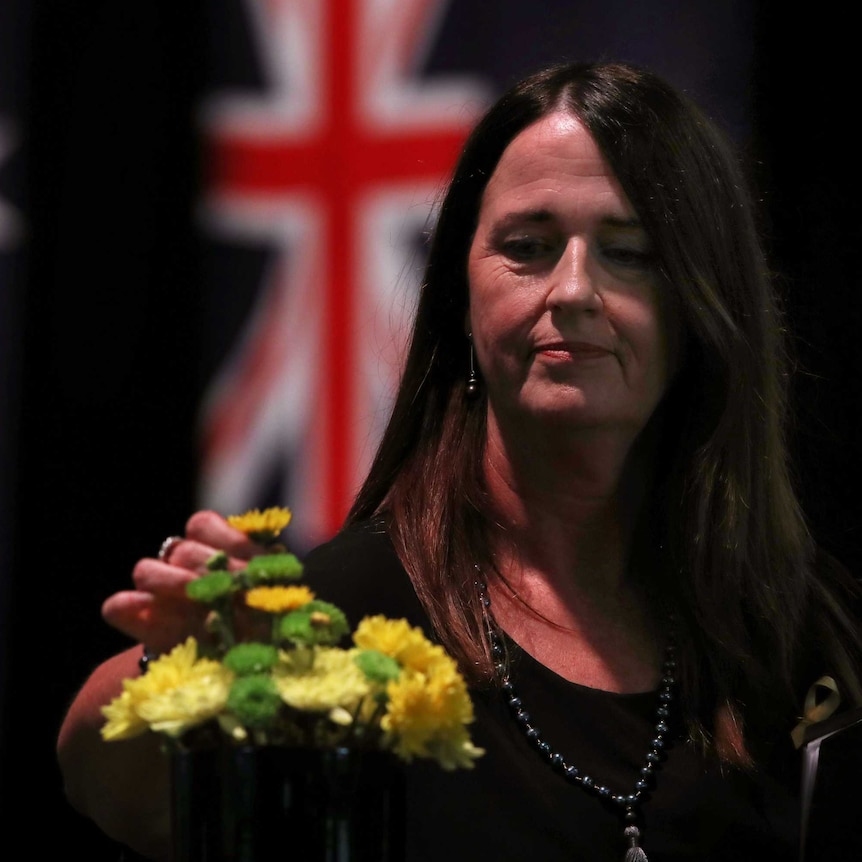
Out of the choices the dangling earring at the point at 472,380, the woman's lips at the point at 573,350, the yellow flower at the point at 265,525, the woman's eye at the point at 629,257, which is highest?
the woman's eye at the point at 629,257

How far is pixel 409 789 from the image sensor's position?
1.27 meters

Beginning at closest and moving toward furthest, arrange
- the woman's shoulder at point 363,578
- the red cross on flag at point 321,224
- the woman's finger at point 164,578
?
the woman's finger at point 164,578
the woman's shoulder at point 363,578
the red cross on flag at point 321,224

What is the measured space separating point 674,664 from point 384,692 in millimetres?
722

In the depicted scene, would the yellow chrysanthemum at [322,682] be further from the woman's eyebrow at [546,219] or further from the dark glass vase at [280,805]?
the woman's eyebrow at [546,219]

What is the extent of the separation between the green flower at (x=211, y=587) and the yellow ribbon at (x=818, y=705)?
80 centimetres

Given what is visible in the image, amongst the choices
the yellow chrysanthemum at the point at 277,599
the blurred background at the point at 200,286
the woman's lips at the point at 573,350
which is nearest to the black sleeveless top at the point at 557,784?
the woman's lips at the point at 573,350

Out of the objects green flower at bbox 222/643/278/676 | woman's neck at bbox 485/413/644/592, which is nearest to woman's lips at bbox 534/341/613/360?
woman's neck at bbox 485/413/644/592

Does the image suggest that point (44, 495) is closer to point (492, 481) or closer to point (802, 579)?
point (492, 481)

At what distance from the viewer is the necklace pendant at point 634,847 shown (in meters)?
1.29

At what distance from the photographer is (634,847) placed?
4.25 feet

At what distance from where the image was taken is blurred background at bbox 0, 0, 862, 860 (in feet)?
6.73

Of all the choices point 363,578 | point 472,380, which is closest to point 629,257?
point 472,380

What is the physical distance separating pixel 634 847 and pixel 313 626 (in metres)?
0.57

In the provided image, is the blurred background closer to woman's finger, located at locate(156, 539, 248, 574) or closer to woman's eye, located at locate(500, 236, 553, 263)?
woman's eye, located at locate(500, 236, 553, 263)
